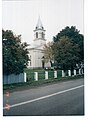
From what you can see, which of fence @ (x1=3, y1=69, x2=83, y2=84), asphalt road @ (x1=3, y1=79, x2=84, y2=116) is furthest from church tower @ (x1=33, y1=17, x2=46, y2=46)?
asphalt road @ (x1=3, y1=79, x2=84, y2=116)

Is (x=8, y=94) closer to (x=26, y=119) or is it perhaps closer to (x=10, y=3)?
(x=26, y=119)

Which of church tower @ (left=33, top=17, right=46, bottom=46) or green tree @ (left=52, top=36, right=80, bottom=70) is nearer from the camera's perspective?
church tower @ (left=33, top=17, right=46, bottom=46)

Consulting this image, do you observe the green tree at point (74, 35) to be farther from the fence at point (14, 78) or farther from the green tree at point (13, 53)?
the fence at point (14, 78)

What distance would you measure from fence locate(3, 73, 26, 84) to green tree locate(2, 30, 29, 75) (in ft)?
0.13

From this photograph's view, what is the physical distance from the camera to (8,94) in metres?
3.45

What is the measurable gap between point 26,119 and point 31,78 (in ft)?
1.47

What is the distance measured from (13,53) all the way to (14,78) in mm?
275

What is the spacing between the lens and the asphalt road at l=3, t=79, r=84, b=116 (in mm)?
3432

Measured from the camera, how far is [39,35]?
136 inches

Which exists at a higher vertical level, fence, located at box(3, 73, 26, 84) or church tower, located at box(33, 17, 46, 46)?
church tower, located at box(33, 17, 46, 46)

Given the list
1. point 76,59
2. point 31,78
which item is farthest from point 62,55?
point 31,78

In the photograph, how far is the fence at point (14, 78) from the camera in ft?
11.3

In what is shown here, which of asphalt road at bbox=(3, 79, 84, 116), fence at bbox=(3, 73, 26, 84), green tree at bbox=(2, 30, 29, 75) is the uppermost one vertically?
green tree at bbox=(2, 30, 29, 75)

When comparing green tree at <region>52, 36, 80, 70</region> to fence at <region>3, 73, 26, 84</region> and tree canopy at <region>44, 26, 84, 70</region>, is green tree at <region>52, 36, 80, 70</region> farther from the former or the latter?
fence at <region>3, 73, 26, 84</region>
